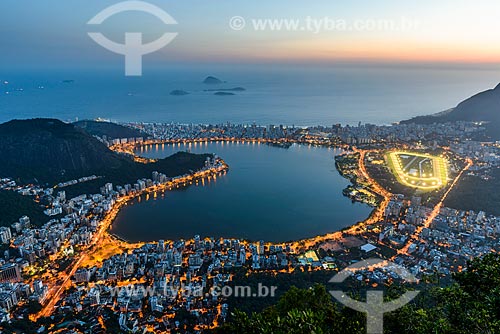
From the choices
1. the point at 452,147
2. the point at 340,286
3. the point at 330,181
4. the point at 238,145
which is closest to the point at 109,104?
the point at 238,145

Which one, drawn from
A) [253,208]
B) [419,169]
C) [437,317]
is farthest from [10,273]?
[419,169]

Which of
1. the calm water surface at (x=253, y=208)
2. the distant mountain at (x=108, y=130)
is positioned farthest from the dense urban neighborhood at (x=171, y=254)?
the distant mountain at (x=108, y=130)

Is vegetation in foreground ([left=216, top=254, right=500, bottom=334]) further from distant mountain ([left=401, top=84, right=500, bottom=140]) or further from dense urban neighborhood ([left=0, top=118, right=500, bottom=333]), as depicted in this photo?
distant mountain ([left=401, top=84, right=500, bottom=140])

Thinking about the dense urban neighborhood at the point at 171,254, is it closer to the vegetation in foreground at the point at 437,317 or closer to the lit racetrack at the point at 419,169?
the lit racetrack at the point at 419,169

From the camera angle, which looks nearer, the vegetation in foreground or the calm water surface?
the vegetation in foreground

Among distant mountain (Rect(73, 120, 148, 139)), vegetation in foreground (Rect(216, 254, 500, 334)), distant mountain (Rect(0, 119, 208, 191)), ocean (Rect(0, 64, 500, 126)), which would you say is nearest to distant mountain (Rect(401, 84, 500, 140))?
ocean (Rect(0, 64, 500, 126))

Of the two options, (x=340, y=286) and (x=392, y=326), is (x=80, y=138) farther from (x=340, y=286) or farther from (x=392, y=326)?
(x=392, y=326)
